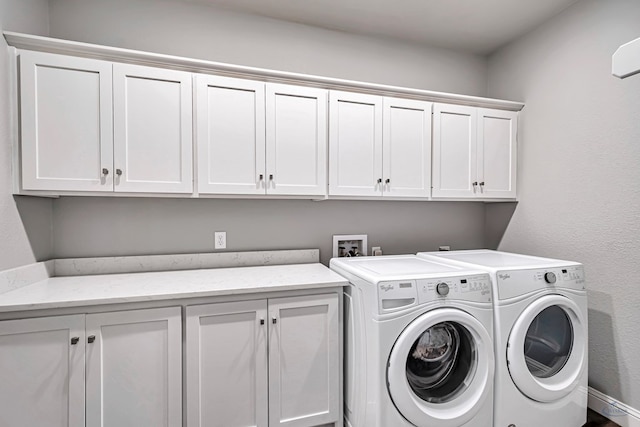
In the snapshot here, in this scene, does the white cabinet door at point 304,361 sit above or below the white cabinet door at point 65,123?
below

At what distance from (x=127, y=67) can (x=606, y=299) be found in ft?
10.5

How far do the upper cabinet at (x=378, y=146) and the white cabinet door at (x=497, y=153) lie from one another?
1.61ft

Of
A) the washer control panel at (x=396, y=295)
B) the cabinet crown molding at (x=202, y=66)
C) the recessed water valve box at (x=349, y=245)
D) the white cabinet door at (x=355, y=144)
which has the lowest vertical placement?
the washer control panel at (x=396, y=295)

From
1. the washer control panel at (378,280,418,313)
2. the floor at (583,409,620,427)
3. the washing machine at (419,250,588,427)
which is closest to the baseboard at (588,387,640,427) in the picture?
the floor at (583,409,620,427)

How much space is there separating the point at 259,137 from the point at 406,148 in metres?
1.06

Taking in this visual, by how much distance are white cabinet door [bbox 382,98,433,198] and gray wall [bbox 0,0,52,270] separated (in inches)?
83.6

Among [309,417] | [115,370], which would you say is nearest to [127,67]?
[115,370]

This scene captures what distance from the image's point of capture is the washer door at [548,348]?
1.69 metres

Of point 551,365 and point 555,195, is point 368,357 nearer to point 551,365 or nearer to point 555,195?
point 551,365

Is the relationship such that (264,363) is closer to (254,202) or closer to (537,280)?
(254,202)

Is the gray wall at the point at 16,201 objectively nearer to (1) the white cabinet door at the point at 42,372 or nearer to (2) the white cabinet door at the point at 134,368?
(1) the white cabinet door at the point at 42,372

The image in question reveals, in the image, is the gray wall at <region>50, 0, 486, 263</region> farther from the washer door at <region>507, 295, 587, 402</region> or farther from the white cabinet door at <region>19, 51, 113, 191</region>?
the washer door at <region>507, 295, 587, 402</region>

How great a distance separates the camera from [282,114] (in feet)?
6.39

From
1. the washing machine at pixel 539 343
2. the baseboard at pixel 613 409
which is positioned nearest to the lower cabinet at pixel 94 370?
the washing machine at pixel 539 343
